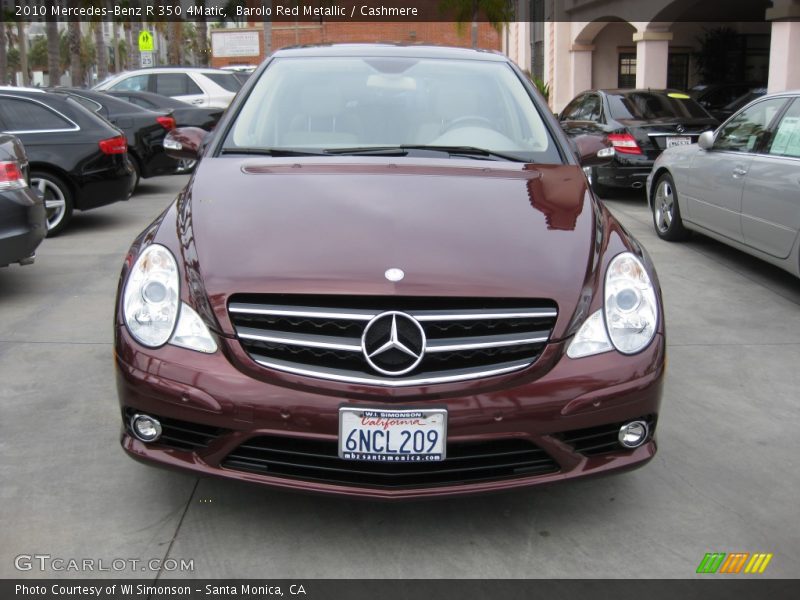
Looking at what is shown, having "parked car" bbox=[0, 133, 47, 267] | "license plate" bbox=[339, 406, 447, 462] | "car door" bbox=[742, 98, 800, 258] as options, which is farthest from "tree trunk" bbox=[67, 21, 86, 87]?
"license plate" bbox=[339, 406, 447, 462]

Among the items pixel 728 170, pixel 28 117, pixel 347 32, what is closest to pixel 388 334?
pixel 728 170

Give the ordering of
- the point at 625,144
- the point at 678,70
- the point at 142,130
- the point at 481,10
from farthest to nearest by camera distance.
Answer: the point at 481,10, the point at 678,70, the point at 142,130, the point at 625,144

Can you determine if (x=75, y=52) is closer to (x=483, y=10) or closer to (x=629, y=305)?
(x=483, y=10)

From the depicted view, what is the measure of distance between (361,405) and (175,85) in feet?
47.9

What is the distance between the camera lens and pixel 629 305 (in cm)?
302

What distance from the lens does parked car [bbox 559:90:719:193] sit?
1059 centimetres

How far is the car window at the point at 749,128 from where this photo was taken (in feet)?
22.1

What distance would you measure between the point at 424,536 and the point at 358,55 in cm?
260

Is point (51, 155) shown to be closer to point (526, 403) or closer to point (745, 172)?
point (745, 172)

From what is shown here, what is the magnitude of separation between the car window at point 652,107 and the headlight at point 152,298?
9023 millimetres

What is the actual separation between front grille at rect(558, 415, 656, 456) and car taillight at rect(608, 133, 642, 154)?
817 centimetres

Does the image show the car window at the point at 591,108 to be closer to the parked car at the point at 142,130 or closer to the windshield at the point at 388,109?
the parked car at the point at 142,130

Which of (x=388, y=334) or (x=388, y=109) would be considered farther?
(x=388, y=109)
